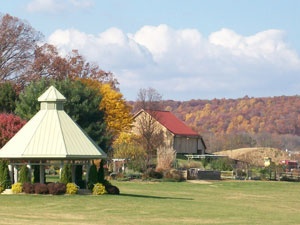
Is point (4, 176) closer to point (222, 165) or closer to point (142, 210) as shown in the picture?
point (142, 210)

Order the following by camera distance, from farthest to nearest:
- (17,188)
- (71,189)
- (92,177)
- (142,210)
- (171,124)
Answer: (171,124) → (92,177) → (17,188) → (71,189) → (142,210)

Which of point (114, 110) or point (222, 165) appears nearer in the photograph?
point (222, 165)

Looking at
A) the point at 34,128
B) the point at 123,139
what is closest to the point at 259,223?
the point at 34,128

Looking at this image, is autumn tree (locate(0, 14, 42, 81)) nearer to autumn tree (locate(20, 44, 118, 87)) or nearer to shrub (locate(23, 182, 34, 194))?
autumn tree (locate(20, 44, 118, 87))

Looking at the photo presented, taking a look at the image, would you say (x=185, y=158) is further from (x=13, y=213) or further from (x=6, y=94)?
(x=13, y=213)

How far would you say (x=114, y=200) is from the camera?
4266 centimetres

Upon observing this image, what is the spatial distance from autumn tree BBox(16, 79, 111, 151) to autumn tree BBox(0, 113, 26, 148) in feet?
36.0

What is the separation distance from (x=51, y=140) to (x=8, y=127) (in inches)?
585

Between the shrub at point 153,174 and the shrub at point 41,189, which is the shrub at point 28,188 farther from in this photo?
the shrub at point 153,174

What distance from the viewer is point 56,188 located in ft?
144

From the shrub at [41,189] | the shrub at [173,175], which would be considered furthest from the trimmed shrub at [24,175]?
the shrub at [173,175]

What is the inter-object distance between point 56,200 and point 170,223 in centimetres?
1111

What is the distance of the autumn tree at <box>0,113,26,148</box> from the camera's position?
5953 cm

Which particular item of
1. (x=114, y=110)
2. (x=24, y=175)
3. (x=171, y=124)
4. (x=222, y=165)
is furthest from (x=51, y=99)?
(x=171, y=124)
